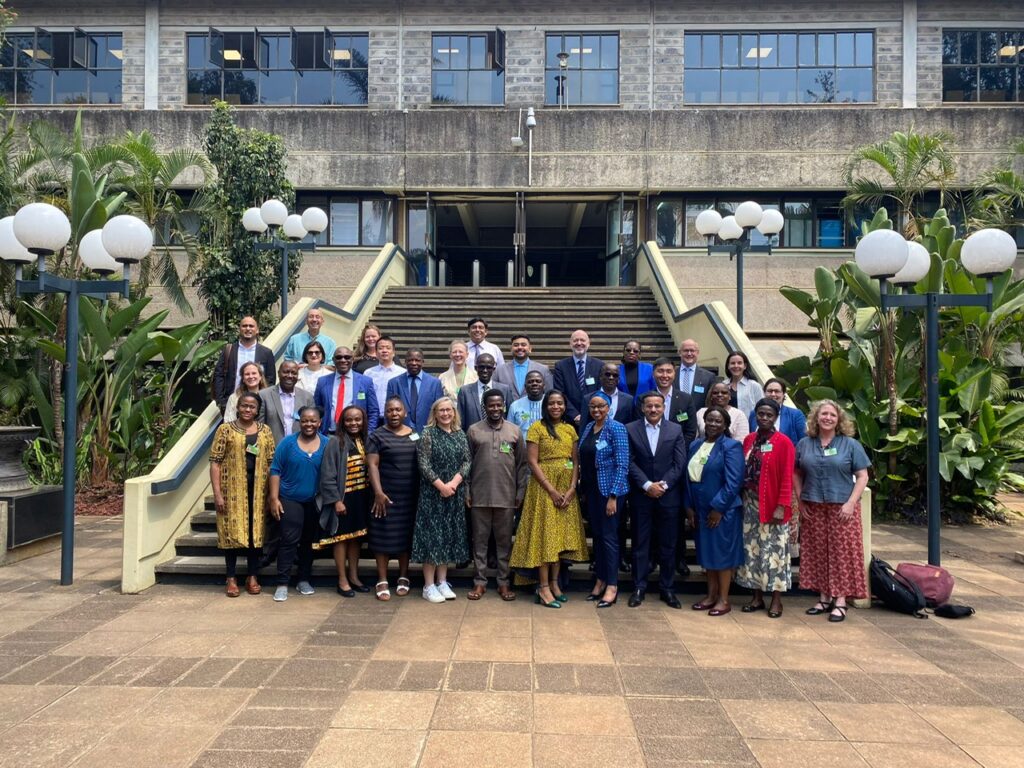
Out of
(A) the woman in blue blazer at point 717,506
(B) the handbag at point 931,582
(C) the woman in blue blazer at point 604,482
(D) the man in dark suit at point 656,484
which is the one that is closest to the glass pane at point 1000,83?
(B) the handbag at point 931,582

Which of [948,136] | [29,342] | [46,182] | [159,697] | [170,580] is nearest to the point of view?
[159,697]

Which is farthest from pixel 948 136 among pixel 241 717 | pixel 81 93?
pixel 81 93

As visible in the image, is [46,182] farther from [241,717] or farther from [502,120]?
[241,717]

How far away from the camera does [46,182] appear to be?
1400 centimetres

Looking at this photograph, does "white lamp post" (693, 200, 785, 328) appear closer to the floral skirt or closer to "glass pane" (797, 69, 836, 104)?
the floral skirt

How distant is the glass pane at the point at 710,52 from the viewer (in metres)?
19.3

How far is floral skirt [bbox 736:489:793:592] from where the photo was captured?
6.24 metres

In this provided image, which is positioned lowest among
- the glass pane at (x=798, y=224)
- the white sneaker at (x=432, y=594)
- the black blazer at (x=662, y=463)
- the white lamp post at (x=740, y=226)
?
the white sneaker at (x=432, y=594)

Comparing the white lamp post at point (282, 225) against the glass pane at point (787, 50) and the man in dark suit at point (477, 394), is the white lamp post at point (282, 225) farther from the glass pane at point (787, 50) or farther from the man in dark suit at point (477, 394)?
the glass pane at point (787, 50)

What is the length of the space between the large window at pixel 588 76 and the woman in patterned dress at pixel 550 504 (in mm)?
14894

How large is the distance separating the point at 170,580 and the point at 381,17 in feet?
54.5

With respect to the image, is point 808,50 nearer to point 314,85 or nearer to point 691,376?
point 314,85

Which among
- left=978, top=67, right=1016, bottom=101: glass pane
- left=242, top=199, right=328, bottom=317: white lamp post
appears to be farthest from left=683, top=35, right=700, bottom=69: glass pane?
left=242, top=199, right=328, bottom=317: white lamp post

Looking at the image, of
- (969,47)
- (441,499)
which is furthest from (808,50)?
(441,499)
